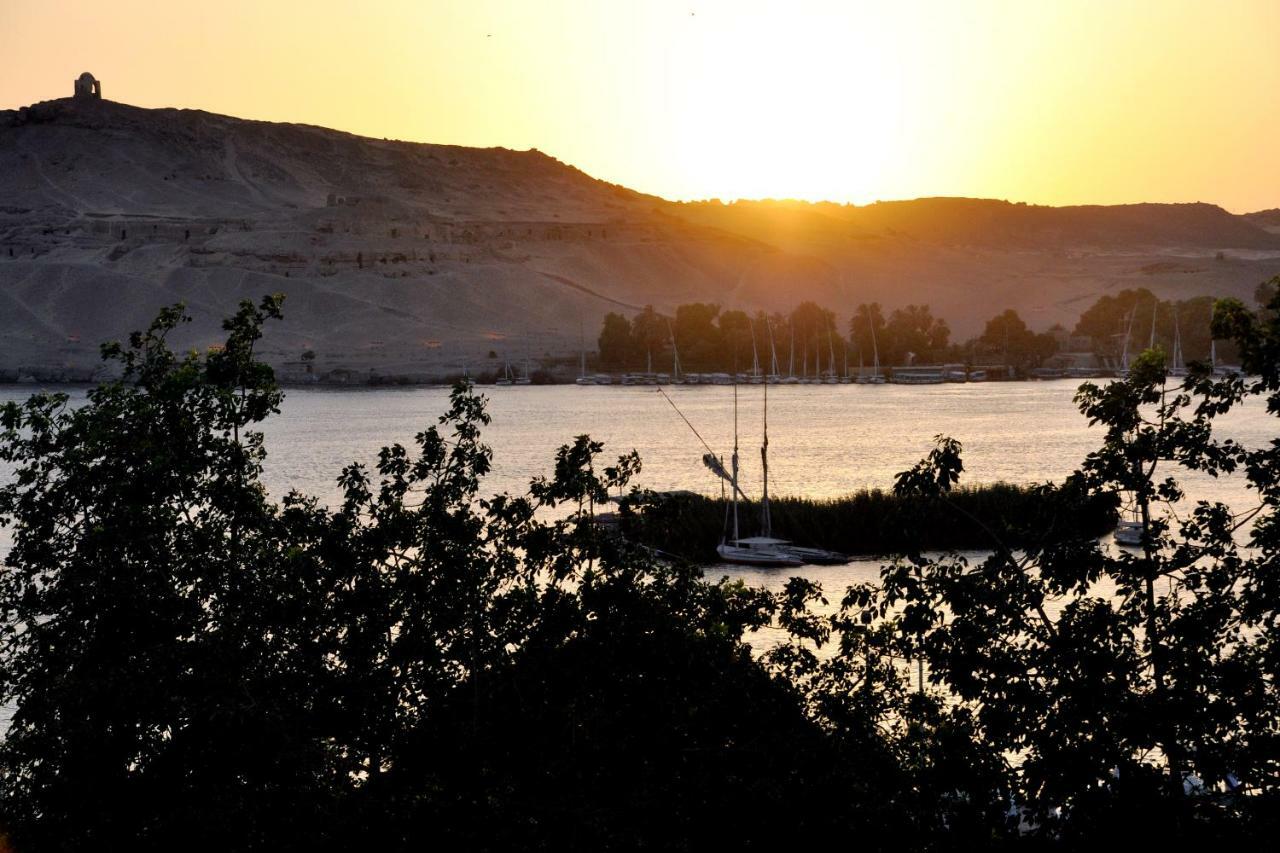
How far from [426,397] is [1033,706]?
102 metres

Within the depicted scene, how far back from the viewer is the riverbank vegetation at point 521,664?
892 cm

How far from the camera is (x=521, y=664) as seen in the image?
11.8 metres

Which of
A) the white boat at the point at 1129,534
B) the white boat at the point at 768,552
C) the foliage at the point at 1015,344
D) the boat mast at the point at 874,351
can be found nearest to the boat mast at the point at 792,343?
the boat mast at the point at 874,351

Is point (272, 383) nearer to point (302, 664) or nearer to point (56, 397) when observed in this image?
point (56, 397)

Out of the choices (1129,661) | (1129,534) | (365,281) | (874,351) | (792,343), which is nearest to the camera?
(1129,661)

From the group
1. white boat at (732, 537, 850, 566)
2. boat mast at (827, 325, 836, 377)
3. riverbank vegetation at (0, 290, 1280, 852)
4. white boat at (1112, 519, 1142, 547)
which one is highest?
boat mast at (827, 325, 836, 377)

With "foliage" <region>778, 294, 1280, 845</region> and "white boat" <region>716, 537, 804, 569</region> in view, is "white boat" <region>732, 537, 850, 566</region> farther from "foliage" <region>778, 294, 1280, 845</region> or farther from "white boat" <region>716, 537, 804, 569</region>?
"foliage" <region>778, 294, 1280, 845</region>

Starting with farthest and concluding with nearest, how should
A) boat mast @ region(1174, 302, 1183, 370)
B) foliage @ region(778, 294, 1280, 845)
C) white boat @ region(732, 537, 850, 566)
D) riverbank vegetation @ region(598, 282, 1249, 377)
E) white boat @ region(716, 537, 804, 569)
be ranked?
riverbank vegetation @ region(598, 282, 1249, 377)
boat mast @ region(1174, 302, 1183, 370)
white boat @ region(732, 537, 850, 566)
white boat @ region(716, 537, 804, 569)
foliage @ region(778, 294, 1280, 845)

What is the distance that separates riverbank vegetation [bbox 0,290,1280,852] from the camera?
8922mm

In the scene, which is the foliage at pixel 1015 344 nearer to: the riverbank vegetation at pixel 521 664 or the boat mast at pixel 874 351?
the boat mast at pixel 874 351

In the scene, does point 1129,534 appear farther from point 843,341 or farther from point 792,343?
point 843,341

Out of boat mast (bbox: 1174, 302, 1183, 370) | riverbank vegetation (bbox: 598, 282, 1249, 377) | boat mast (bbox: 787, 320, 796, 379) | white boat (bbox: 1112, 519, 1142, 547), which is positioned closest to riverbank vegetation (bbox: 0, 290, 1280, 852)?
white boat (bbox: 1112, 519, 1142, 547)

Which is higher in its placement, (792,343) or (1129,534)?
(792,343)

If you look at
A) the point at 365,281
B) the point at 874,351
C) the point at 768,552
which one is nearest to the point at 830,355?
the point at 874,351
